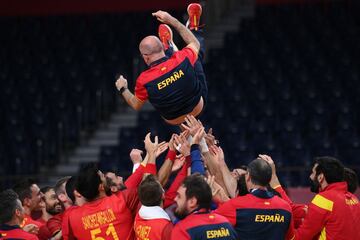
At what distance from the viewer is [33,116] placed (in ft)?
64.6

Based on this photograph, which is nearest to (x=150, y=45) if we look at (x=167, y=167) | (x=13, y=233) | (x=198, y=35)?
(x=198, y=35)

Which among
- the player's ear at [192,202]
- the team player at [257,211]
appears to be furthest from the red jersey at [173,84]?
the player's ear at [192,202]

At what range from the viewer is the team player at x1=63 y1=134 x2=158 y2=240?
26.8 ft

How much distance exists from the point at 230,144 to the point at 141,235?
10.1 metres

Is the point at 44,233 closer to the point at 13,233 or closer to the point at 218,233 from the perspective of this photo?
the point at 13,233

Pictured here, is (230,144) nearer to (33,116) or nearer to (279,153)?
(279,153)

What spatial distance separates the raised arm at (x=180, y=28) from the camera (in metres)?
8.91

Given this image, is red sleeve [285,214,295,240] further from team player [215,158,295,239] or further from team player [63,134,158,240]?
team player [63,134,158,240]

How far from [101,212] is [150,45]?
1.69 metres

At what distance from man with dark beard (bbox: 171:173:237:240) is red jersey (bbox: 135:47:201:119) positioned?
1848mm

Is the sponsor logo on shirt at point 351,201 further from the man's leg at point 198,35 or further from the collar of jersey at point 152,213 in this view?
the collar of jersey at point 152,213

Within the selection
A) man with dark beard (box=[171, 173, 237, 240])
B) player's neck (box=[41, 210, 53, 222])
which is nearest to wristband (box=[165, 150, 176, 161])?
man with dark beard (box=[171, 173, 237, 240])

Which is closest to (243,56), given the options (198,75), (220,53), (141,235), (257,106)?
(220,53)

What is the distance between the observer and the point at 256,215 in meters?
8.22
